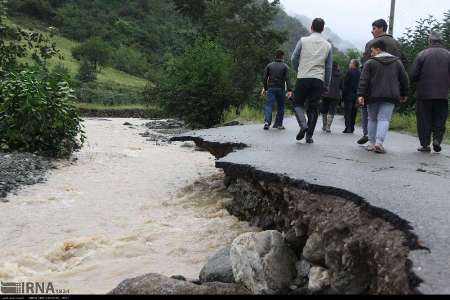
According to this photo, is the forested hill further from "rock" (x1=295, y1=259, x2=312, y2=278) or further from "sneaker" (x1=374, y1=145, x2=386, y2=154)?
"rock" (x1=295, y1=259, x2=312, y2=278)

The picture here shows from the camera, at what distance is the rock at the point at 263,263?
4.33 meters

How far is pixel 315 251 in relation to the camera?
170 inches

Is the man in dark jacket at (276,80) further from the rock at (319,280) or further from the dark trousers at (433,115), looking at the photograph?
the rock at (319,280)

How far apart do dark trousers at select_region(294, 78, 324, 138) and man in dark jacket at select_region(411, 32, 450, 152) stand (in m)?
1.67

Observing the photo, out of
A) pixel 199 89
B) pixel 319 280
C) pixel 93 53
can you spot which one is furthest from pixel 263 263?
pixel 93 53

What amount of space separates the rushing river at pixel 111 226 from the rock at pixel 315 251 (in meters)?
1.38

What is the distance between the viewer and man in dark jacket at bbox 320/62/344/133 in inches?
477

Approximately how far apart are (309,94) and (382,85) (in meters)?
1.26

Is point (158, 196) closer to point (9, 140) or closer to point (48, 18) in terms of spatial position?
point (9, 140)

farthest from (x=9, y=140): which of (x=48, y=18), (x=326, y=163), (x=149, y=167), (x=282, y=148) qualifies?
(x=48, y=18)

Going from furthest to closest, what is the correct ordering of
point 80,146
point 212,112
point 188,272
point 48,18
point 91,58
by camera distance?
1. point 48,18
2. point 91,58
3. point 212,112
4. point 80,146
5. point 188,272

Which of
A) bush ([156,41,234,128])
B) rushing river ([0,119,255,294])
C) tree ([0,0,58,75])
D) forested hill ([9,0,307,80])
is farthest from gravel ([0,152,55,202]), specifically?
forested hill ([9,0,307,80])

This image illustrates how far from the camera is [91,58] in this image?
64.7 meters

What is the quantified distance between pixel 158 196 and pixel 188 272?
Answer: 12.4ft
